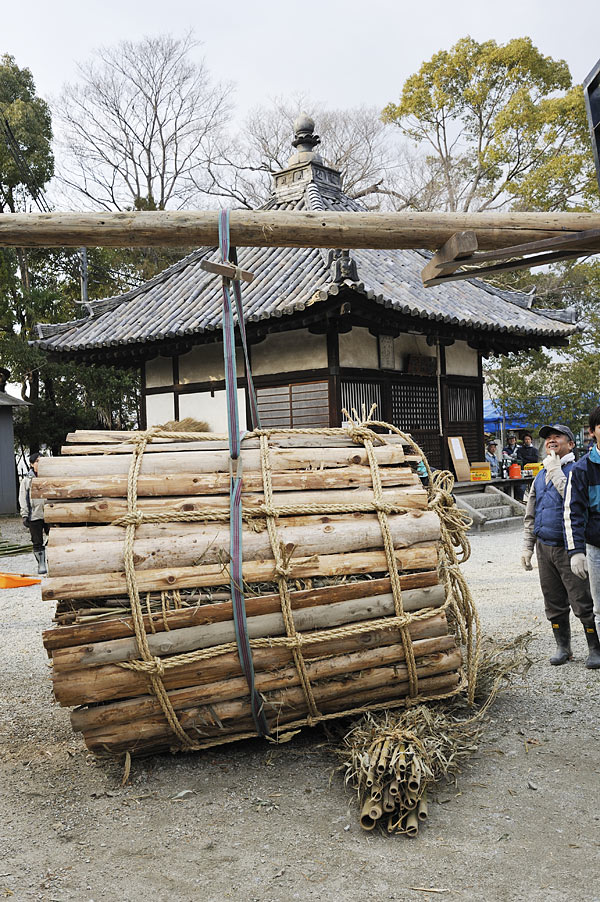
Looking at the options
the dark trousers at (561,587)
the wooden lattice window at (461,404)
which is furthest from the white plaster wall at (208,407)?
the dark trousers at (561,587)

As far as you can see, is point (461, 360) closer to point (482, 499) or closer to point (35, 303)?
point (482, 499)

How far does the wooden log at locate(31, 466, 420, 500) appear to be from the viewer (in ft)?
10.1

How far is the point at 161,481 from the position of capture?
10.3 feet

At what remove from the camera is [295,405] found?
37.6 feet

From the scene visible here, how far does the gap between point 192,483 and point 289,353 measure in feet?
27.9

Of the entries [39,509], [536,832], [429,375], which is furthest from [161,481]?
[429,375]

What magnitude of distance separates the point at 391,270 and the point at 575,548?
9.52 m

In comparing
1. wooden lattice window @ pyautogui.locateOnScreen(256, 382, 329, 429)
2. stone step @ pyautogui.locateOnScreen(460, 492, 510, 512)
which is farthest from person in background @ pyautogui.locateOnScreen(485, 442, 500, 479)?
wooden lattice window @ pyautogui.locateOnScreen(256, 382, 329, 429)

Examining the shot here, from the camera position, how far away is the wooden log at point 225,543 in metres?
2.95

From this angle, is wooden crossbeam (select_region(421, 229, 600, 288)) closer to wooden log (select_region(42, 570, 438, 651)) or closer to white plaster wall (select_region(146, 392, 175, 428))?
wooden log (select_region(42, 570, 438, 651))

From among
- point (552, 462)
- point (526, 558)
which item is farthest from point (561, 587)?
point (552, 462)

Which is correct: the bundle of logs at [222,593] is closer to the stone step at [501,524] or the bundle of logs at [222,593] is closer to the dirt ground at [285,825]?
the dirt ground at [285,825]

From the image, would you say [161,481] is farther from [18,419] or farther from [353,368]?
→ [18,419]

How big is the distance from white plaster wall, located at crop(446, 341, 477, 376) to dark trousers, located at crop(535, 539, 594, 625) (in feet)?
28.9
